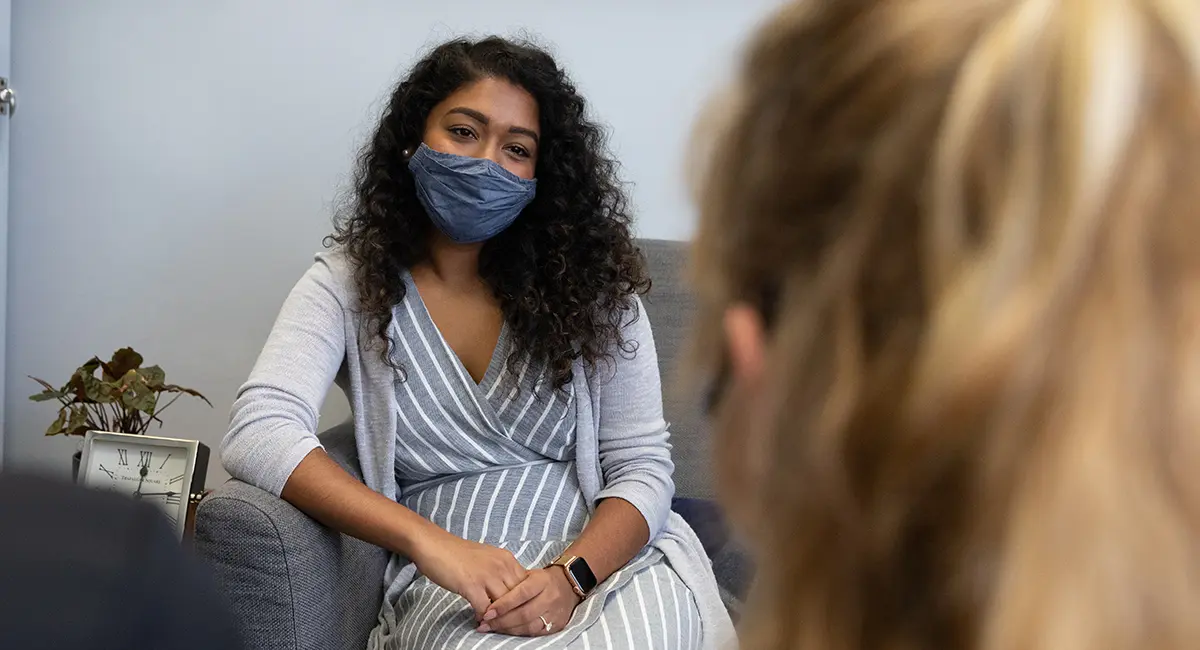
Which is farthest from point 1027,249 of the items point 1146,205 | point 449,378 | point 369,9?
point 369,9

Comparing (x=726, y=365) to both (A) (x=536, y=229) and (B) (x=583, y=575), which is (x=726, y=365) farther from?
(A) (x=536, y=229)

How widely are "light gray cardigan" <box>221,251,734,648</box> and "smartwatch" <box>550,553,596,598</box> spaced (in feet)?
0.48

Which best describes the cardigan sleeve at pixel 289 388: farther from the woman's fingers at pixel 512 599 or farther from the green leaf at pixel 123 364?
the green leaf at pixel 123 364

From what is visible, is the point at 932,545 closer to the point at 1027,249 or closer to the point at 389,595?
the point at 1027,249

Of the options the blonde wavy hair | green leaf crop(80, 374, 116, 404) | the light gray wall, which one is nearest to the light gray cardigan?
green leaf crop(80, 374, 116, 404)

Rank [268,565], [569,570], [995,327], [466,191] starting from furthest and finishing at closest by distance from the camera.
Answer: [466,191], [569,570], [268,565], [995,327]

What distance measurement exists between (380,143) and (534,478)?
570 millimetres

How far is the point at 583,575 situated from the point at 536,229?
55cm

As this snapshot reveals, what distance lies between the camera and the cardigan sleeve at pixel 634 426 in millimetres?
1465

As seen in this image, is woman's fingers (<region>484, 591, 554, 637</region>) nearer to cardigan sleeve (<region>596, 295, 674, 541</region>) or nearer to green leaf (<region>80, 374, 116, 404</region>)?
cardigan sleeve (<region>596, 295, 674, 541</region>)

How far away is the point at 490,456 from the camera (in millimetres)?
1427

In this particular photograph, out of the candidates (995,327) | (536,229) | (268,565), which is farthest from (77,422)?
(995,327)

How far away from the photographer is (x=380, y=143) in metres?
1.53

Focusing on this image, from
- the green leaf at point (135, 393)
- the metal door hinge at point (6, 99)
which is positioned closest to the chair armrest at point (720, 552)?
the green leaf at point (135, 393)
